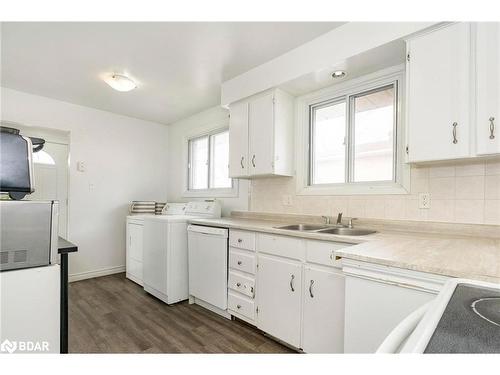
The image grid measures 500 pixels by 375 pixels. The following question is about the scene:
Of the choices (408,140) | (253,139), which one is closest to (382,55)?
(408,140)

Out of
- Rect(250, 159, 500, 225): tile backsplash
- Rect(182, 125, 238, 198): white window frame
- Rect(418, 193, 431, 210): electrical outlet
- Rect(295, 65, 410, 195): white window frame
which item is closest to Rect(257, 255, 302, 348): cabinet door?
Rect(250, 159, 500, 225): tile backsplash

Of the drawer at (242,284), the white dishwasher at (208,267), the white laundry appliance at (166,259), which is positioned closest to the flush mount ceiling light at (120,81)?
the white laundry appliance at (166,259)

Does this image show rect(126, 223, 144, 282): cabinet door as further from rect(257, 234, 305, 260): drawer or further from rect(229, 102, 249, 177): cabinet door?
rect(257, 234, 305, 260): drawer

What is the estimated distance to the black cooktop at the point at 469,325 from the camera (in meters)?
0.46

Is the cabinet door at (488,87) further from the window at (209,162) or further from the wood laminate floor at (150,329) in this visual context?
the window at (209,162)

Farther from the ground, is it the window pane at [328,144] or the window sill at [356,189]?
the window pane at [328,144]

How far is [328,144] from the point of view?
250 cm

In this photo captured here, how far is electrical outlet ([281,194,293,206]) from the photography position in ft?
8.59

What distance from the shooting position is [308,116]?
2.59 metres

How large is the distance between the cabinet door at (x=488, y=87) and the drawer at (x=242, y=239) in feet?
5.19

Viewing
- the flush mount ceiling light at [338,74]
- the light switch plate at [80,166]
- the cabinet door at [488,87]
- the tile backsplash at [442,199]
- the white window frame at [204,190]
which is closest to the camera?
the cabinet door at [488,87]

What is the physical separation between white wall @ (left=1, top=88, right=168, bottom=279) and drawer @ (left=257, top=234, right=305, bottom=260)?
274 cm

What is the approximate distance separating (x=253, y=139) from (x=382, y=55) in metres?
1.27

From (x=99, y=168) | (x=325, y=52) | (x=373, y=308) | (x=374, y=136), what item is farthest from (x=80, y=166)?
(x=373, y=308)
